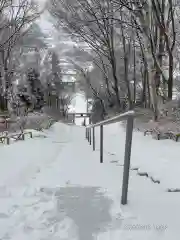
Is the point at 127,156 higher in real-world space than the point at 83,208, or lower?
higher

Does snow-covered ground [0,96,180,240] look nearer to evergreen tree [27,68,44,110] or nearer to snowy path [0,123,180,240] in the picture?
snowy path [0,123,180,240]

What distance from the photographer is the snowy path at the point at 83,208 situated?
8.07ft

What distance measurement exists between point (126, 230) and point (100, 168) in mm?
2826

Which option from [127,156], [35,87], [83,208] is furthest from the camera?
[35,87]

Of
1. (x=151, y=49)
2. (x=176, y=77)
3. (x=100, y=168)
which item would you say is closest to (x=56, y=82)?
(x=176, y=77)

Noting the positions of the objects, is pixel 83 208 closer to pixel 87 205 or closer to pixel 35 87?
pixel 87 205

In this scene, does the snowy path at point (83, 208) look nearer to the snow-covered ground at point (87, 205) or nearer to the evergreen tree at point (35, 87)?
the snow-covered ground at point (87, 205)

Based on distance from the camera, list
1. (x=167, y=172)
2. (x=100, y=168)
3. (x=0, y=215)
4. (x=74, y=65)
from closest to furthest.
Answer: (x=0, y=215) → (x=167, y=172) → (x=100, y=168) → (x=74, y=65)

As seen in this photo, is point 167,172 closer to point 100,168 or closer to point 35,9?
point 100,168

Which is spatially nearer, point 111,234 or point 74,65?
point 111,234

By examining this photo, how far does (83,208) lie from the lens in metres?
3.08

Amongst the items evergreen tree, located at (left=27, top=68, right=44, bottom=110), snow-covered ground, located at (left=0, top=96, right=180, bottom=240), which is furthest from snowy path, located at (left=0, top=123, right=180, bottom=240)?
evergreen tree, located at (left=27, top=68, right=44, bottom=110)

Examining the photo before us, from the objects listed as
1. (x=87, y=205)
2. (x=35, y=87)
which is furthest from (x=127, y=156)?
(x=35, y=87)

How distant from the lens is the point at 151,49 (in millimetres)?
11922
